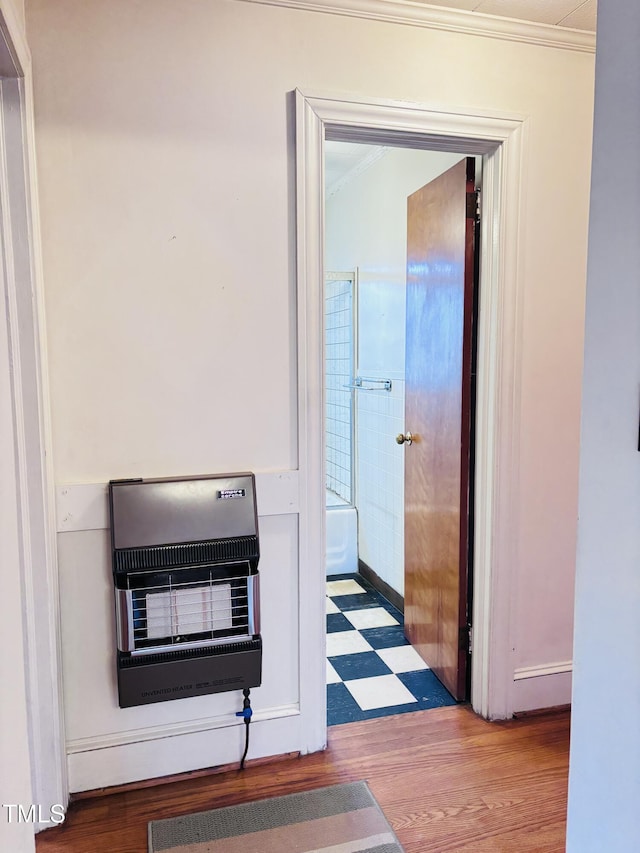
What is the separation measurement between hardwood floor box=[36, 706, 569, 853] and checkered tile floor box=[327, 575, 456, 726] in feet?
0.29

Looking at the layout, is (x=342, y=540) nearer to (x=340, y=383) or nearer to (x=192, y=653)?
(x=340, y=383)

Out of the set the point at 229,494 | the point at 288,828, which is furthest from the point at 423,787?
the point at 229,494

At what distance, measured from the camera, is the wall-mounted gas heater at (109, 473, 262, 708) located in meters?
1.83

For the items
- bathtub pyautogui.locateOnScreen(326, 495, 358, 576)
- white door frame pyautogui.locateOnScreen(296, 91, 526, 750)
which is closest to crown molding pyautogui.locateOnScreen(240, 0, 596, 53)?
white door frame pyautogui.locateOnScreen(296, 91, 526, 750)

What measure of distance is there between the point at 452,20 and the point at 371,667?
8.08 ft

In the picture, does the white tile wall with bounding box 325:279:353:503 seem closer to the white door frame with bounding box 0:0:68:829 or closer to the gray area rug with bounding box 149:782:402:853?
the gray area rug with bounding box 149:782:402:853

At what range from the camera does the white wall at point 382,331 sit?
3201 mm

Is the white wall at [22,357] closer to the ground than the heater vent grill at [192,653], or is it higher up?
higher up

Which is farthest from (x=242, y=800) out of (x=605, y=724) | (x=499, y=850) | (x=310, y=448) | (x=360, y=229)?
(x=360, y=229)

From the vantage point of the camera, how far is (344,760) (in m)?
2.07

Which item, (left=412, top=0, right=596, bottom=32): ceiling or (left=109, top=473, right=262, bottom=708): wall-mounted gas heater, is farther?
(left=412, top=0, right=596, bottom=32): ceiling

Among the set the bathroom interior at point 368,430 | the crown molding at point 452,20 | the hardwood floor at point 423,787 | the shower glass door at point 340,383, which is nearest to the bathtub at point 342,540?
the bathroom interior at point 368,430

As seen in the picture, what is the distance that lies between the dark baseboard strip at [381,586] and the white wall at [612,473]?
7.23 ft

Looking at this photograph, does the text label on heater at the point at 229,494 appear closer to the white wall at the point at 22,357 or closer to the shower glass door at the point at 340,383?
the white wall at the point at 22,357
